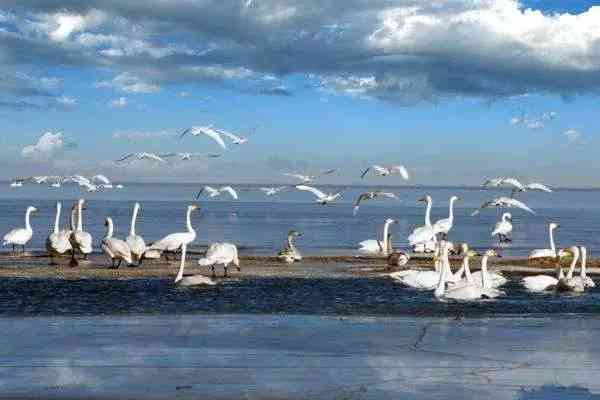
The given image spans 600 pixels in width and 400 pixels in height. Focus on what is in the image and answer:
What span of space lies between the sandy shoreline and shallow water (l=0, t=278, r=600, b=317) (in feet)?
5.10

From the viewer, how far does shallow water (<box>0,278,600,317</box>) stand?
65.3 ft

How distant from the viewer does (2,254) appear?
36.4 meters

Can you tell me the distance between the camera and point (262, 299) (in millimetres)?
21828

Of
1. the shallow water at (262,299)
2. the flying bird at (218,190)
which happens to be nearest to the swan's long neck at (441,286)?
the shallow water at (262,299)

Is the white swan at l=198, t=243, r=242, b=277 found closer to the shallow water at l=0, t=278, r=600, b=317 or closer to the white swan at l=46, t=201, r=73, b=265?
the shallow water at l=0, t=278, r=600, b=317

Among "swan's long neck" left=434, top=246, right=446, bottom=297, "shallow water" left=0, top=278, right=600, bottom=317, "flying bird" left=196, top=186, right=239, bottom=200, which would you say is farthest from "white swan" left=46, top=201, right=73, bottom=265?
"flying bird" left=196, top=186, right=239, bottom=200

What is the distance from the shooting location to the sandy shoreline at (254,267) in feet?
89.3

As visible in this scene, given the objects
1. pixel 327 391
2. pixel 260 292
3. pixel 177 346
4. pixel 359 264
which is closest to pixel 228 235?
pixel 359 264

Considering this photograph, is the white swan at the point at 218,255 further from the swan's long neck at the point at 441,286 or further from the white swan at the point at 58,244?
the white swan at the point at 58,244

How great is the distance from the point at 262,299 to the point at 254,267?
8.36 metres

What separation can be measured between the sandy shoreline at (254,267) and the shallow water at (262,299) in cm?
155

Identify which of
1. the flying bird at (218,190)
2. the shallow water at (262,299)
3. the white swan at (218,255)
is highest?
the flying bird at (218,190)

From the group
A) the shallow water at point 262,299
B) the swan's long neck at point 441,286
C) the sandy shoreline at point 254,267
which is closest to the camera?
the shallow water at point 262,299

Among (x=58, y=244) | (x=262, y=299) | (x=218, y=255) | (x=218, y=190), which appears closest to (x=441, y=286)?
(x=262, y=299)
